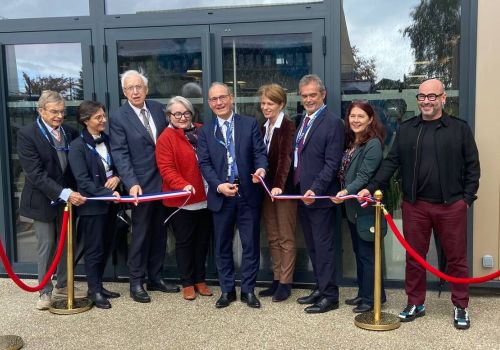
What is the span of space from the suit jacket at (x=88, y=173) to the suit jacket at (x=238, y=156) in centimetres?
87

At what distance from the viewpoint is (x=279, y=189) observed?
4434 millimetres

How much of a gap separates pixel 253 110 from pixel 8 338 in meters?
2.87

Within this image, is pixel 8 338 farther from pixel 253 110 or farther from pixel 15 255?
pixel 253 110

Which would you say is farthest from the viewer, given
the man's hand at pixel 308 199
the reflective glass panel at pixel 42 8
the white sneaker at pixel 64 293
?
the reflective glass panel at pixel 42 8

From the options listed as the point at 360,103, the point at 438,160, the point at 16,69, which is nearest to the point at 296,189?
the point at 360,103

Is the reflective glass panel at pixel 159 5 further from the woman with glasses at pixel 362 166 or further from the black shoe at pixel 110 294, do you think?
the black shoe at pixel 110 294

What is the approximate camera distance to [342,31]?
16.2 feet

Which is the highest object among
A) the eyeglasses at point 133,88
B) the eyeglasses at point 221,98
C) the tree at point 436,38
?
the tree at point 436,38

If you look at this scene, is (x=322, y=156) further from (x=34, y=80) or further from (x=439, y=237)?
(x=34, y=80)

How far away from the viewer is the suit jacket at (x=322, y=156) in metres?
4.27

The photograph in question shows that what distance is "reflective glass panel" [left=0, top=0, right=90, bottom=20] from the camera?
5309mm

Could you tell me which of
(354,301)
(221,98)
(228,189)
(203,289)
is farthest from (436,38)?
(203,289)

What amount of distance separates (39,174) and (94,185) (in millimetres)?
453

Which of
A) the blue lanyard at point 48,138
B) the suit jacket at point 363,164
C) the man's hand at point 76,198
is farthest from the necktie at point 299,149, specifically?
the blue lanyard at point 48,138
